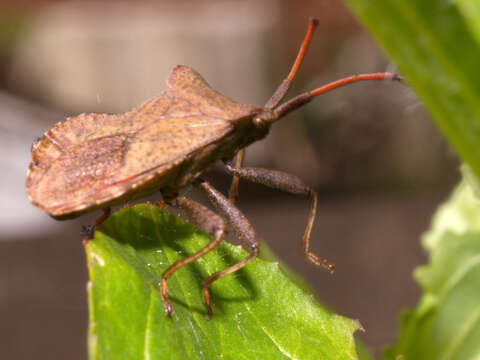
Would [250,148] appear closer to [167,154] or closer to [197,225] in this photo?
[167,154]

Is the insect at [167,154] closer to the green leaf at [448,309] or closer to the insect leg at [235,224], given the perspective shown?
the insect leg at [235,224]

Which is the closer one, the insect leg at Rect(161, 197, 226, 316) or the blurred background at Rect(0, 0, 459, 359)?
the insect leg at Rect(161, 197, 226, 316)

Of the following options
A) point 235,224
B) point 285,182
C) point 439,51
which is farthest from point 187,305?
point 439,51

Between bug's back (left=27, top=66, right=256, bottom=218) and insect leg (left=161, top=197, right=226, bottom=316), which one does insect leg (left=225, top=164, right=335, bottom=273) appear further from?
insect leg (left=161, top=197, right=226, bottom=316)

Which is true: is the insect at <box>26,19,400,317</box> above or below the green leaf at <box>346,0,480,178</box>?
below

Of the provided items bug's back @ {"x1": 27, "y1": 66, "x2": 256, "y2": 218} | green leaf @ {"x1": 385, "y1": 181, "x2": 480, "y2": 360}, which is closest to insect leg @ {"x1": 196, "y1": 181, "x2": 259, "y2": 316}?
bug's back @ {"x1": 27, "y1": 66, "x2": 256, "y2": 218}

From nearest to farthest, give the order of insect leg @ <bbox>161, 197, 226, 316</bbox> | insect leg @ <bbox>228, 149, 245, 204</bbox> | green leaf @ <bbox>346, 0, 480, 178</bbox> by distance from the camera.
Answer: green leaf @ <bbox>346, 0, 480, 178</bbox> < insect leg @ <bbox>161, 197, 226, 316</bbox> < insect leg @ <bbox>228, 149, 245, 204</bbox>

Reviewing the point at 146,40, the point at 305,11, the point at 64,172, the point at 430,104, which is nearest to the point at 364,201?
the point at 305,11
